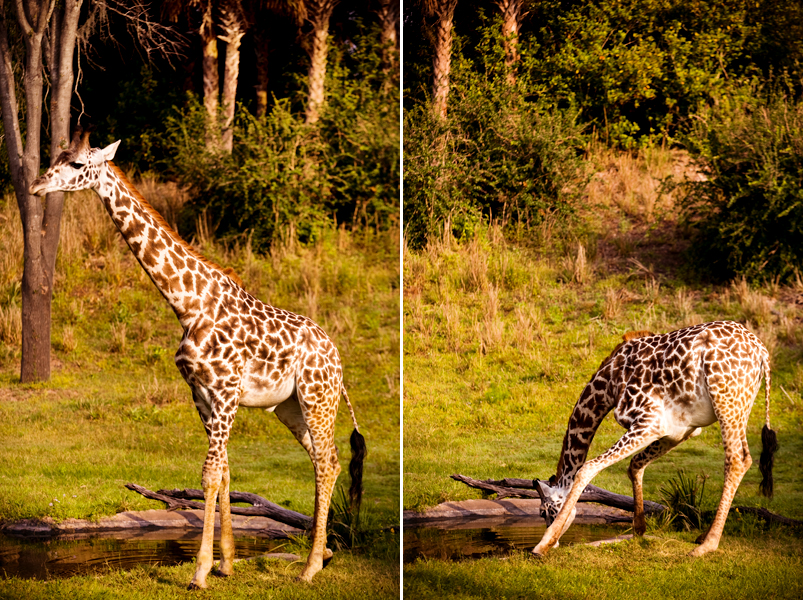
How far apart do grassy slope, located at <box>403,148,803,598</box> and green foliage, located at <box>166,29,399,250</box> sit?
0.82 metres

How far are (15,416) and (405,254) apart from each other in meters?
3.04

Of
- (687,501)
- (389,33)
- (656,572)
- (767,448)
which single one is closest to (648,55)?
(389,33)

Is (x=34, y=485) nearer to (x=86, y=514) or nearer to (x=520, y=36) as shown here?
(x=86, y=514)

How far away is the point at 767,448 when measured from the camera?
5.84 m

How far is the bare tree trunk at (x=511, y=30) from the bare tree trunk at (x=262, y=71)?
1.75m

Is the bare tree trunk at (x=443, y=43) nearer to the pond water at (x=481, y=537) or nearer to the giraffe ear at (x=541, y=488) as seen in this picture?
the giraffe ear at (x=541, y=488)

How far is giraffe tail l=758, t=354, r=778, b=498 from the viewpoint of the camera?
5648 mm

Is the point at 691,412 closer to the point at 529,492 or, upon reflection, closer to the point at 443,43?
the point at 529,492

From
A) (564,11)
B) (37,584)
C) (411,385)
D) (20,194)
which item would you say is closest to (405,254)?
(411,385)

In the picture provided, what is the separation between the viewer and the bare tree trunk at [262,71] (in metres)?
6.51

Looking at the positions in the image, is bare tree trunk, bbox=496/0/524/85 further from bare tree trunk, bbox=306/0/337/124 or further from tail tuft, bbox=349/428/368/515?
tail tuft, bbox=349/428/368/515

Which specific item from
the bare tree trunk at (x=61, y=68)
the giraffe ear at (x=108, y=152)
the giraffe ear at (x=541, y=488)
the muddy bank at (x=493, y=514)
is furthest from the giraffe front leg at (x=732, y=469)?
the bare tree trunk at (x=61, y=68)

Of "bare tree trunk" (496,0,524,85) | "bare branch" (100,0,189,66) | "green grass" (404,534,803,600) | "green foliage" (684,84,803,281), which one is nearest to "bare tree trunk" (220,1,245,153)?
"bare branch" (100,0,189,66)

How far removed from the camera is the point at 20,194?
6.38 metres
